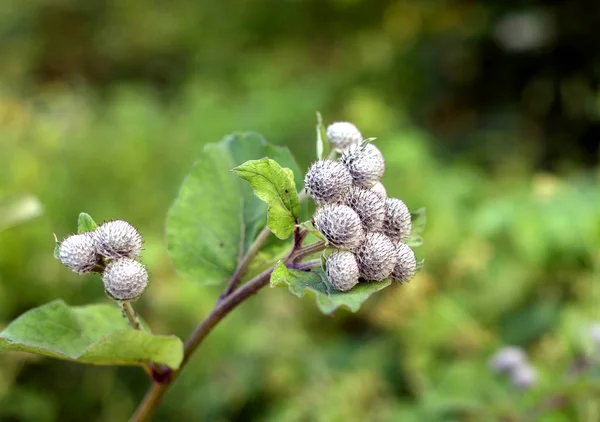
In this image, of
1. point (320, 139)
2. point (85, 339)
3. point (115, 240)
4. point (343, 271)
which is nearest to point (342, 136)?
point (320, 139)

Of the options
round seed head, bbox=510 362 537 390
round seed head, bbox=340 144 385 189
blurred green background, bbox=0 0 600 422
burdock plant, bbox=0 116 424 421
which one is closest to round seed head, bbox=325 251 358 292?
burdock plant, bbox=0 116 424 421

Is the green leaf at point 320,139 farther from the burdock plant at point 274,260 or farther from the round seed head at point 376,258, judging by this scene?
the round seed head at point 376,258

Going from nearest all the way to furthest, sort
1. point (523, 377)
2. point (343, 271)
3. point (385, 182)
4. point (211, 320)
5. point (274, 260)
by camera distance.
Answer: point (343, 271) → point (211, 320) → point (274, 260) → point (523, 377) → point (385, 182)

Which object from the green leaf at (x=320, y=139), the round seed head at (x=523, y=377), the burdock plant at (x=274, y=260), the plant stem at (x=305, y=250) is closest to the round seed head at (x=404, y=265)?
the burdock plant at (x=274, y=260)

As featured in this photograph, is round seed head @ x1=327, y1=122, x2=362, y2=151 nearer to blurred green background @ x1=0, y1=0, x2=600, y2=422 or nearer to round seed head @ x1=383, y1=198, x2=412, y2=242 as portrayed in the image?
round seed head @ x1=383, y1=198, x2=412, y2=242

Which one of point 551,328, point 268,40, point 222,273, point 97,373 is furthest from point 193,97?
point 222,273

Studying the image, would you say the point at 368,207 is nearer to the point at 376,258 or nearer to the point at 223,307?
the point at 376,258

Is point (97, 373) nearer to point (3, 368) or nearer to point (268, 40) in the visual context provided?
point (3, 368)
